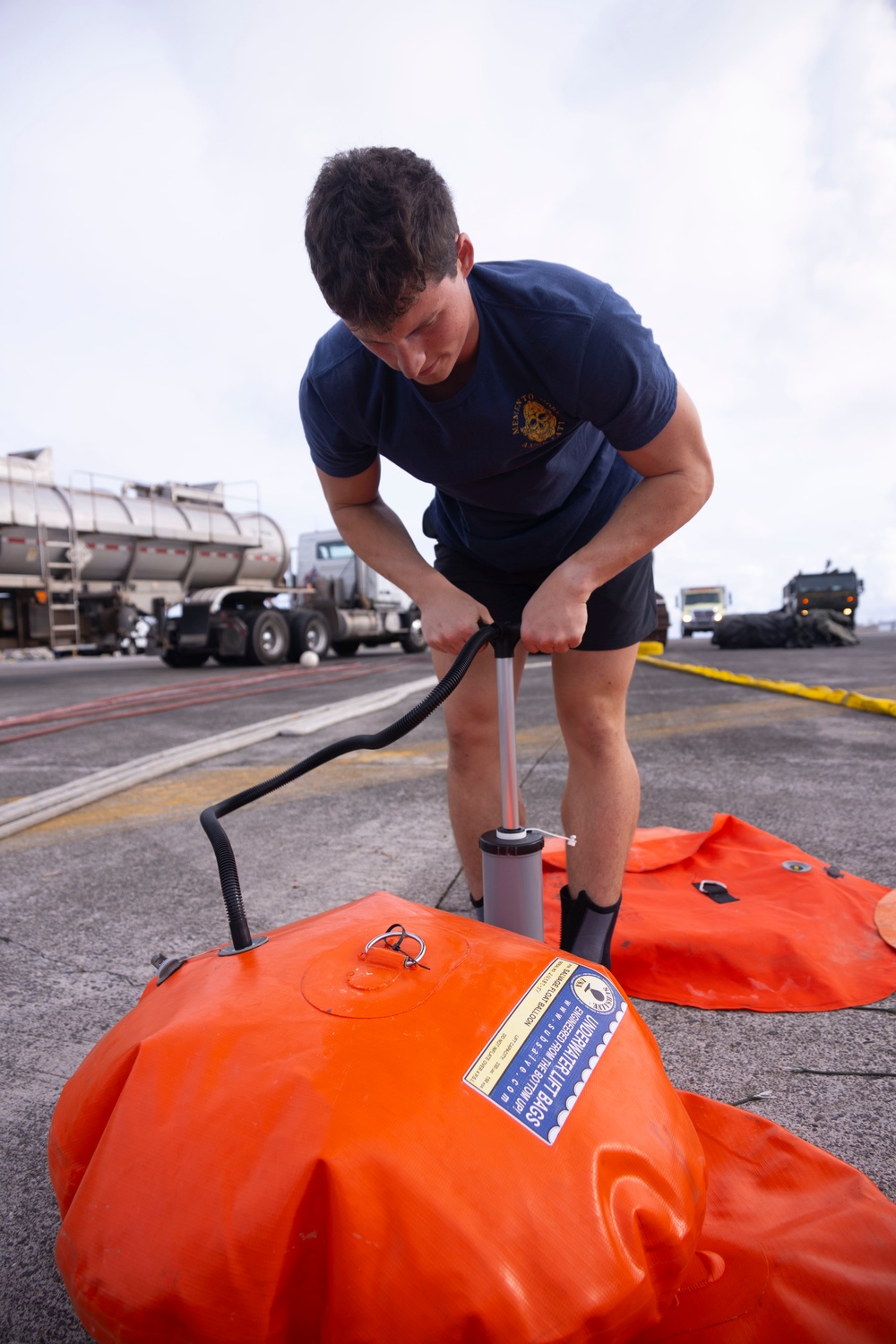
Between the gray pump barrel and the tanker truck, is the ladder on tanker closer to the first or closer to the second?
the tanker truck

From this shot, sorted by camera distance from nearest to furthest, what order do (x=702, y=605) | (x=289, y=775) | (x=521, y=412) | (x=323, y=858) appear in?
(x=289, y=775) < (x=521, y=412) < (x=323, y=858) < (x=702, y=605)

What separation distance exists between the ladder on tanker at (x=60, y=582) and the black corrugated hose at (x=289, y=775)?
10.7 meters

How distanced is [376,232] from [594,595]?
2.79 ft

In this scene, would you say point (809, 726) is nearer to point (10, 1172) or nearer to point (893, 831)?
point (893, 831)

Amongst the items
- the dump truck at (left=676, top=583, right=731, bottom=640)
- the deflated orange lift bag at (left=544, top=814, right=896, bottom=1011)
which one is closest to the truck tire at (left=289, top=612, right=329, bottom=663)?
the deflated orange lift bag at (left=544, top=814, right=896, bottom=1011)

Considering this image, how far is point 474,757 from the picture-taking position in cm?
180

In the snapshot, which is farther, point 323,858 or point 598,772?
point 323,858

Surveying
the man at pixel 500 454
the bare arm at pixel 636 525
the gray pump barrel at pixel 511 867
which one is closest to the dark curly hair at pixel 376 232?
the man at pixel 500 454

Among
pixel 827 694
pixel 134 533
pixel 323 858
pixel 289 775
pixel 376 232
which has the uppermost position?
pixel 134 533

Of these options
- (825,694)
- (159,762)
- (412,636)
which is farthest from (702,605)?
(159,762)

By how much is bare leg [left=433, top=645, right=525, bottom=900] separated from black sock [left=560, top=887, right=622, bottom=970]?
0.23 metres

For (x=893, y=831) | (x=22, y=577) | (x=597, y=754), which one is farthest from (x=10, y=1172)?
(x=22, y=577)

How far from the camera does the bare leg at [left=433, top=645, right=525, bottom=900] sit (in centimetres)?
176

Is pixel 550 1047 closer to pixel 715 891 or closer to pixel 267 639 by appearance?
pixel 715 891
